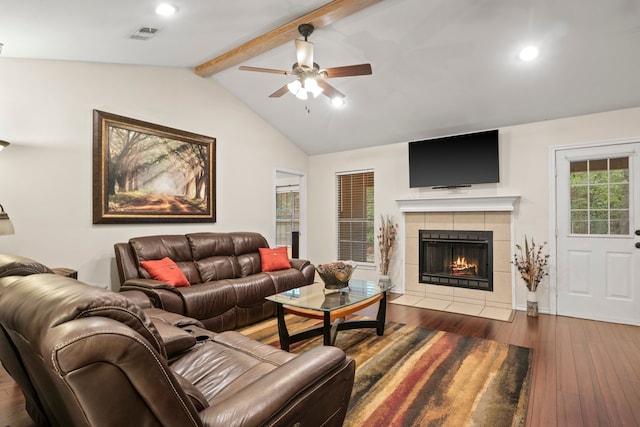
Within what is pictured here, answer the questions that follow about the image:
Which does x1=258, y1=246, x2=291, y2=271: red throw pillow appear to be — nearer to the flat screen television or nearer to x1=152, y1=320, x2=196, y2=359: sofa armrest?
the flat screen television

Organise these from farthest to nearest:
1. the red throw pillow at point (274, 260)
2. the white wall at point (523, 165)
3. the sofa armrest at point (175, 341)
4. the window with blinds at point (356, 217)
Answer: the window with blinds at point (356, 217) → the red throw pillow at point (274, 260) → the white wall at point (523, 165) → the sofa armrest at point (175, 341)

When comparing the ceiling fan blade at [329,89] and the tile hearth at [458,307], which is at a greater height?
the ceiling fan blade at [329,89]

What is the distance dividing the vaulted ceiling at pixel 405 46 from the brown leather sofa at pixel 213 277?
208 cm

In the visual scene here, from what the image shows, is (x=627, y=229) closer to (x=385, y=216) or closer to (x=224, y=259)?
(x=385, y=216)

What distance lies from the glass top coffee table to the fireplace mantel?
Answer: 2084 mm

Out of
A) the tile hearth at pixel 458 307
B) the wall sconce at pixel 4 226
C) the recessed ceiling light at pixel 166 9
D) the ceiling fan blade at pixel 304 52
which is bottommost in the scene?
the tile hearth at pixel 458 307

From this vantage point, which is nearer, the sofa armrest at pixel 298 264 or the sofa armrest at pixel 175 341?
the sofa armrest at pixel 175 341

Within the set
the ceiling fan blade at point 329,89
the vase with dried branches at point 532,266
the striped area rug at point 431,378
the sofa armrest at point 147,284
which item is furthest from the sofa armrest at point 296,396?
the vase with dried branches at point 532,266

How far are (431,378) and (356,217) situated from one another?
3.71 metres

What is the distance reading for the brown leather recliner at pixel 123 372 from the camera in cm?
74

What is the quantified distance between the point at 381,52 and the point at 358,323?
2.92 meters

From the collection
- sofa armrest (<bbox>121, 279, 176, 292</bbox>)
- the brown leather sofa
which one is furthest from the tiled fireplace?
sofa armrest (<bbox>121, 279, 176, 292</bbox>)

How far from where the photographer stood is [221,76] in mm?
4699

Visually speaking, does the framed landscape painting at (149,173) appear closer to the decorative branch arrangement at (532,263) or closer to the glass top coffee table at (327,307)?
the glass top coffee table at (327,307)
